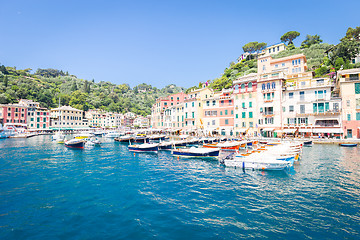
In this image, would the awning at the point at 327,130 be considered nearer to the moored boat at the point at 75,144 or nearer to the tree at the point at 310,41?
the moored boat at the point at 75,144

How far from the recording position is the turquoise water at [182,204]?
33.4 ft

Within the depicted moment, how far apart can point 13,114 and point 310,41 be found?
141135 mm

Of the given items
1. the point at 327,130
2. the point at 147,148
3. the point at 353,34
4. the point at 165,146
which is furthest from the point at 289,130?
the point at 353,34

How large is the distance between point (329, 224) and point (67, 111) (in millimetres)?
123065

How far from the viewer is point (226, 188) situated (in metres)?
16.4

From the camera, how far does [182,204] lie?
44.0 feet

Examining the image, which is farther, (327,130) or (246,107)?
(246,107)

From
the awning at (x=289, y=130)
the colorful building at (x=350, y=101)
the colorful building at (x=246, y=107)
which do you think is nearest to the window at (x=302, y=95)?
Answer: the colorful building at (x=350, y=101)

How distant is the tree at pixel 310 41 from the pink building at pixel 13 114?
135m

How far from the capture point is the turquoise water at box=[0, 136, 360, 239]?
10.2 meters

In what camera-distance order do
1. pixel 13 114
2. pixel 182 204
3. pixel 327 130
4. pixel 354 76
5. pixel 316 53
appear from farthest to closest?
pixel 13 114, pixel 316 53, pixel 327 130, pixel 354 76, pixel 182 204

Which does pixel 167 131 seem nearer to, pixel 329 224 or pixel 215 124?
pixel 215 124

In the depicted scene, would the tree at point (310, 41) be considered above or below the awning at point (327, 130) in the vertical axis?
above

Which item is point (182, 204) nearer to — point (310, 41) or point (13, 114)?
point (13, 114)
